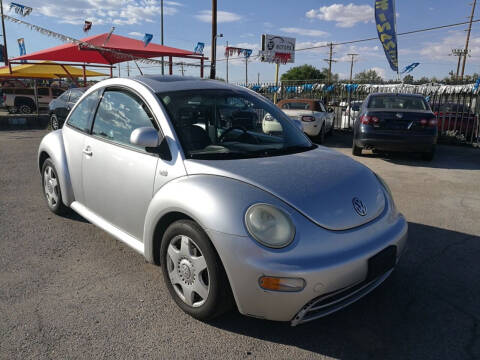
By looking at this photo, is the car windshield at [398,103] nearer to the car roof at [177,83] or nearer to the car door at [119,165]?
the car roof at [177,83]

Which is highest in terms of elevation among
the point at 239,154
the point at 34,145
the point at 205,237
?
the point at 239,154

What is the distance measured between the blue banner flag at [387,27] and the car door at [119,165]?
14455mm

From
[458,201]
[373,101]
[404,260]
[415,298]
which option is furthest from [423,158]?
[415,298]

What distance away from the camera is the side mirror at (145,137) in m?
2.71

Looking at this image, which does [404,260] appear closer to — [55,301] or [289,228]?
[289,228]

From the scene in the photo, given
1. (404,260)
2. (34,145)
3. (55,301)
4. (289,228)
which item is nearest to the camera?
(289,228)

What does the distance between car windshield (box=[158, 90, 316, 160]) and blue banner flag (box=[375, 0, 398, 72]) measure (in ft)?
44.6

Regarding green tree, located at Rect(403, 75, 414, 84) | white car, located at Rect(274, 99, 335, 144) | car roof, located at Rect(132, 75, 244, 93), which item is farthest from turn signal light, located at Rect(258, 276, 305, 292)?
green tree, located at Rect(403, 75, 414, 84)

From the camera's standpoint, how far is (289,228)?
221 cm

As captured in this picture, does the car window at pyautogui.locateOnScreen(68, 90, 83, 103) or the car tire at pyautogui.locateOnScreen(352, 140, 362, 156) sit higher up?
the car window at pyautogui.locateOnScreen(68, 90, 83, 103)

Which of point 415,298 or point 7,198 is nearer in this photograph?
point 415,298

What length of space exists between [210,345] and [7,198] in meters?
4.19

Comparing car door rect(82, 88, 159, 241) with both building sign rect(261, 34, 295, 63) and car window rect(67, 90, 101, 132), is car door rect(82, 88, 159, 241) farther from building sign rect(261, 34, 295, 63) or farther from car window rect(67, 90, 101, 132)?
building sign rect(261, 34, 295, 63)

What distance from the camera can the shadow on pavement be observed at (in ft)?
7.68
